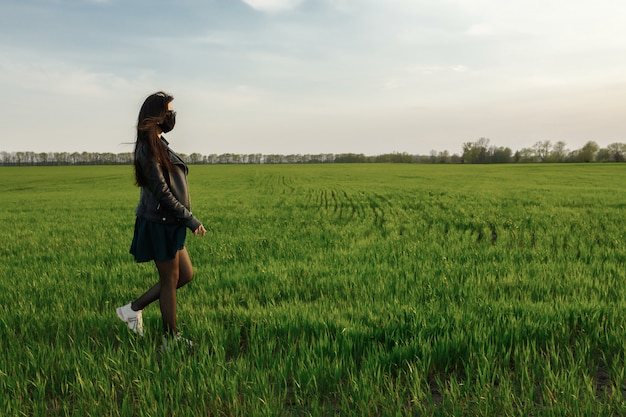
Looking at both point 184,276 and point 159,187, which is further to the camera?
point 184,276

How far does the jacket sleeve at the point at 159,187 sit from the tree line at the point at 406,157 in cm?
10385

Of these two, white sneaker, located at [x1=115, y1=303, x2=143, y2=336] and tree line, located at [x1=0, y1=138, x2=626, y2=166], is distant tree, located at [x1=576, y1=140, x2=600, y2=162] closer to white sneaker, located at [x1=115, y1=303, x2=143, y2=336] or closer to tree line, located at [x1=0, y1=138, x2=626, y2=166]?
tree line, located at [x1=0, y1=138, x2=626, y2=166]

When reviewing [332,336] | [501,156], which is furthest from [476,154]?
[332,336]

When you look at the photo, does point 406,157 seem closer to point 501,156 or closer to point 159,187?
point 501,156

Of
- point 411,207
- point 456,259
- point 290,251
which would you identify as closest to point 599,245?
point 456,259

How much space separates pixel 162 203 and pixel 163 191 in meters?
0.13

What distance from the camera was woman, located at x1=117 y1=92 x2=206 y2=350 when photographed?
346 centimetres

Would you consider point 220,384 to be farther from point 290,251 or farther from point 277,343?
point 290,251

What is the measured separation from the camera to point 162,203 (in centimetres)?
353

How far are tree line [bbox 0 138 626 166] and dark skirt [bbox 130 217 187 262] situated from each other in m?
104

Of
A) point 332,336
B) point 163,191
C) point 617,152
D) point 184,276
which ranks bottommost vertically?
point 332,336

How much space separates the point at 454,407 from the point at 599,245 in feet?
25.4

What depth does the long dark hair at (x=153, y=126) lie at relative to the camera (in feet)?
11.3

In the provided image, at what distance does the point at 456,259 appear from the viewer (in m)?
7.20
